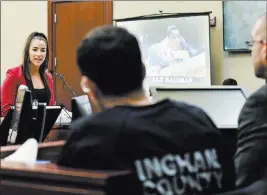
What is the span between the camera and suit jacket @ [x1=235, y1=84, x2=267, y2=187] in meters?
1.64

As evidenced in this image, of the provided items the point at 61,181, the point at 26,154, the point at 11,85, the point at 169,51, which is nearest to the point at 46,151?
the point at 26,154

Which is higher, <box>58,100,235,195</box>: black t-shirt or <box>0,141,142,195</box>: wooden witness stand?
<box>58,100,235,195</box>: black t-shirt

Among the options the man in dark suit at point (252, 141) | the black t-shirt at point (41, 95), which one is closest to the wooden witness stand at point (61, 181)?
the man in dark suit at point (252, 141)

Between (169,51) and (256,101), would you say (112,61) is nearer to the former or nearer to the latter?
(256,101)

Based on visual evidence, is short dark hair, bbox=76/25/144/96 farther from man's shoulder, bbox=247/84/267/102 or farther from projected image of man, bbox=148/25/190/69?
projected image of man, bbox=148/25/190/69

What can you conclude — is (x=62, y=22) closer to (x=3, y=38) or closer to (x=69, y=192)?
(x=3, y=38)

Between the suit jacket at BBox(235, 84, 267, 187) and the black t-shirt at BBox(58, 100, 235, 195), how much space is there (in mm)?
327

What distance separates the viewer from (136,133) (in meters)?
1.19

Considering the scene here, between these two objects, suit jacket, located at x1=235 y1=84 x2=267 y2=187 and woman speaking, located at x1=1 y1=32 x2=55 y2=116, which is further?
woman speaking, located at x1=1 y1=32 x2=55 y2=116

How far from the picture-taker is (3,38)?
744 cm

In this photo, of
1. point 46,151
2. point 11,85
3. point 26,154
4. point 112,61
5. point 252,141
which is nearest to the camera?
point 112,61

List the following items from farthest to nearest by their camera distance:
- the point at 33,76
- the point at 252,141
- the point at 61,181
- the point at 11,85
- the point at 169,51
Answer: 1. the point at 169,51
2. the point at 33,76
3. the point at 11,85
4. the point at 252,141
5. the point at 61,181

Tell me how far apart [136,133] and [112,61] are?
0.67 feet

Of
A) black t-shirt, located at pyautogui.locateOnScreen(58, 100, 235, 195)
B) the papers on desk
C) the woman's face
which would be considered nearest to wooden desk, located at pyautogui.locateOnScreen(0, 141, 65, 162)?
the papers on desk
